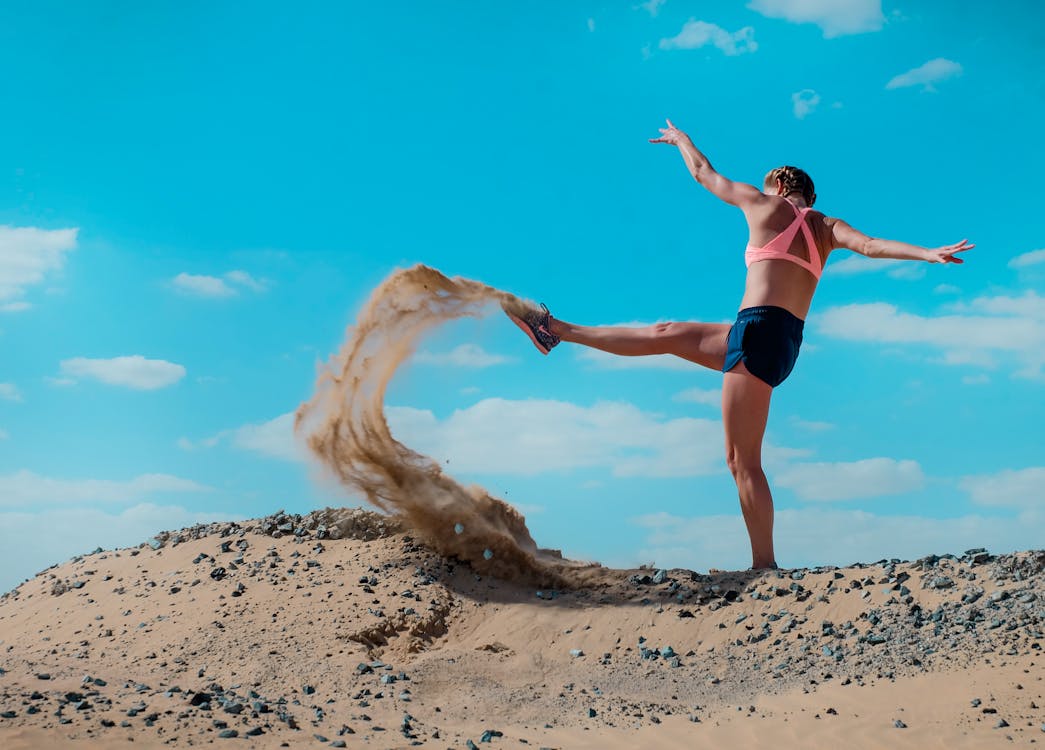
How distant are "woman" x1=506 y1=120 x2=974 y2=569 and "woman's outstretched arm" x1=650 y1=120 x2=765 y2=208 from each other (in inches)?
0.4

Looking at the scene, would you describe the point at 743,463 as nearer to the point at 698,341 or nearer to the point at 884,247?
the point at 698,341

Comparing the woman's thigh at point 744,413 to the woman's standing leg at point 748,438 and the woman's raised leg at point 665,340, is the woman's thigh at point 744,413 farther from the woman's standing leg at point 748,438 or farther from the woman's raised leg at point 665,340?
the woman's raised leg at point 665,340

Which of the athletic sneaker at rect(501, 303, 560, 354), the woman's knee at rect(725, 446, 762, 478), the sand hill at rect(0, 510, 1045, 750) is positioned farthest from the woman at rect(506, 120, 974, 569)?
the sand hill at rect(0, 510, 1045, 750)

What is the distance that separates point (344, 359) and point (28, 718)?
394cm

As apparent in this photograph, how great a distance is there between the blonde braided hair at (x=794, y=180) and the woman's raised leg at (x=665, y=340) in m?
1.33

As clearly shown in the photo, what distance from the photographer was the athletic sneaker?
8219 millimetres

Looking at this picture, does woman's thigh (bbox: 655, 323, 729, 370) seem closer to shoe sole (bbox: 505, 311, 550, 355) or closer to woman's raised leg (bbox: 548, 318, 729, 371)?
woman's raised leg (bbox: 548, 318, 729, 371)

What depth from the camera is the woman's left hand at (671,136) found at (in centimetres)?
855

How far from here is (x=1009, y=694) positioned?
5656 millimetres

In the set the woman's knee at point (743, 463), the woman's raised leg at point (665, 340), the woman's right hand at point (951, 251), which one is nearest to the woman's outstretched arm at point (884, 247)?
the woman's right hand at point (951, 251)

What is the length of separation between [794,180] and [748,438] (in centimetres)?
223

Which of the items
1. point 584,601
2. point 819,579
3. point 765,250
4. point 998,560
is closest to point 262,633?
point 584,601

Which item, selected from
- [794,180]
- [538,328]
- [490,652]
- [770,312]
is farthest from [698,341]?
[490,652]

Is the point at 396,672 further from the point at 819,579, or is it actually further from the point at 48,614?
the point at 48,614
